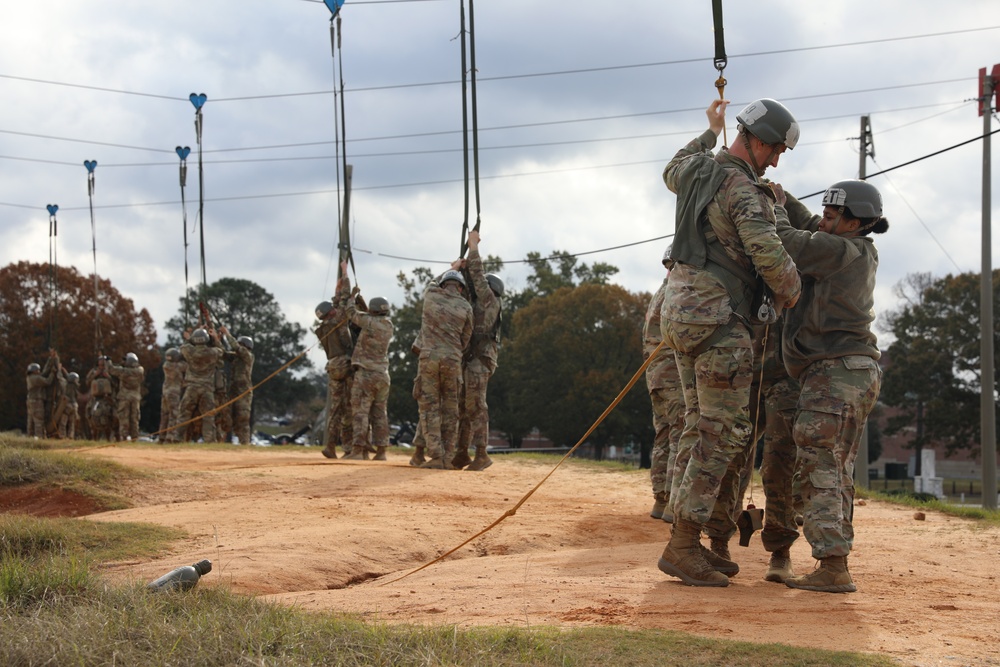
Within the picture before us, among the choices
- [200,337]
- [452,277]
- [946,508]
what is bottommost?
[946,508]

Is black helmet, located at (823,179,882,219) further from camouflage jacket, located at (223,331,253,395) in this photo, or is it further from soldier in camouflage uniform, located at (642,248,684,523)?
camouflage jacket, located at (223,331,253,395)

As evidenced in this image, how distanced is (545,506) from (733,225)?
6277mm

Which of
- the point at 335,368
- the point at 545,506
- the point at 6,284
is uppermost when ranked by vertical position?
the point at 6,284

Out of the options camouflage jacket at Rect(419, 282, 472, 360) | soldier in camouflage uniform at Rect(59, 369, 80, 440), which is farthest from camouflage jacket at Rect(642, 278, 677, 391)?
soldier in camouflage uniform at Rect(59, 369, 80, 440)

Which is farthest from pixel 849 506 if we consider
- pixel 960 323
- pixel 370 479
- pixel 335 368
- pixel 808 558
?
pixel 960 323

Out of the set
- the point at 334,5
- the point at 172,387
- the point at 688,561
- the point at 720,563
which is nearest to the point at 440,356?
the point at 720,563

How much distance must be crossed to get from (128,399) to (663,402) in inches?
933

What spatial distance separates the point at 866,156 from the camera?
29.7 metres

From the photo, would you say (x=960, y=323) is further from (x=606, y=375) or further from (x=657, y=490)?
(x=657, y=490)

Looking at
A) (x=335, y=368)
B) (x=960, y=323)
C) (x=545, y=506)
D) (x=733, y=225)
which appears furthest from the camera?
(x=960, y=323)

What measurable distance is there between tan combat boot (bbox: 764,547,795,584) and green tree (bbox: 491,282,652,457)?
41443 millimetres

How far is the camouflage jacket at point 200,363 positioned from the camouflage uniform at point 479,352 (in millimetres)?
9924

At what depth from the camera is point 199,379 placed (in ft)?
80.0

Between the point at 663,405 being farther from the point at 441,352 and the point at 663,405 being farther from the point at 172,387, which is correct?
the point at 172,387
